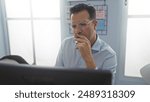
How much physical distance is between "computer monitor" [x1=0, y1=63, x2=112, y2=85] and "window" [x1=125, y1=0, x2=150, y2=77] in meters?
1.68

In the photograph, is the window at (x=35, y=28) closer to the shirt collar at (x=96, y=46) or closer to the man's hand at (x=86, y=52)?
the shirt collar at (x=96, y=46)

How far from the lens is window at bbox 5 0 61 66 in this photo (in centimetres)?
Result: 232

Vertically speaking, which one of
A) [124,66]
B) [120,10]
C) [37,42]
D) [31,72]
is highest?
[120,10]

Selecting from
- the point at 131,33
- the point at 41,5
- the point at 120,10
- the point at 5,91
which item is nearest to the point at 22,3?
the point at 41,5

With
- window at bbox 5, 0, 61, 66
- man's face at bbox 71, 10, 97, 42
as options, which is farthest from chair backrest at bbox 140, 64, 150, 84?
window at bbox 5, 0, 61, 66

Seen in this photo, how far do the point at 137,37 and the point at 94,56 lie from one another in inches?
36.2

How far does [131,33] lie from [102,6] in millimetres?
426

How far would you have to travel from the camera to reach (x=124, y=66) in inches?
82.5

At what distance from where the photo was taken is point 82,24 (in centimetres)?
124

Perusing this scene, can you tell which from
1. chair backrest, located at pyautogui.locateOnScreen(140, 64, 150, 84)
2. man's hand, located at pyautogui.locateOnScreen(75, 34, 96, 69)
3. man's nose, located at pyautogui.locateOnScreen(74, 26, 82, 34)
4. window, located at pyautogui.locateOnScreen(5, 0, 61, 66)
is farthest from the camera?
window, located at pyautogui.locateOnScreen(5, 0, 61, 66)

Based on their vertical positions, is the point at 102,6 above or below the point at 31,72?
above

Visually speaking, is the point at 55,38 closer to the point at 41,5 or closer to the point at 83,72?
the point at 41,5

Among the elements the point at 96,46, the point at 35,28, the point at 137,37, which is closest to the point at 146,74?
the point at 137,37

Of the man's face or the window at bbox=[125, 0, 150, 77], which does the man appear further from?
the window at bbox=[125, 0, 150, 77]
